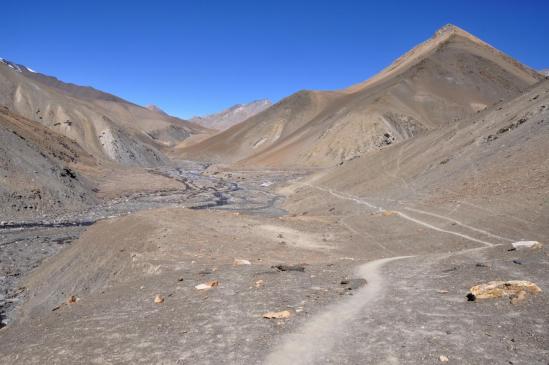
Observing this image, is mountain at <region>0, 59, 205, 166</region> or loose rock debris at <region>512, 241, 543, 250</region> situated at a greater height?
mountain at <region>0, 59, 205, 166</region>

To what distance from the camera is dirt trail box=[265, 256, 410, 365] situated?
7.29 m

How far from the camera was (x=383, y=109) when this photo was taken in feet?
297

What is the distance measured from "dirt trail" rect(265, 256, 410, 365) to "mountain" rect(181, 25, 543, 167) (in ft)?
202

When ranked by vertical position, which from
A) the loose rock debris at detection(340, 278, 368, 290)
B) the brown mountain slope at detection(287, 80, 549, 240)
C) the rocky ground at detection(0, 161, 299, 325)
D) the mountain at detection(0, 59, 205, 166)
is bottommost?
the rocky ground at detection(0, 161, 299, 325)

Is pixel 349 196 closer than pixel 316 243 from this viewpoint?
No

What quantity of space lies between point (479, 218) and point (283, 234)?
8865 millimetres

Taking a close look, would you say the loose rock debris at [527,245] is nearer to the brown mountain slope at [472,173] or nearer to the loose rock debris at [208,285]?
the brown mountain slope at [472,173]

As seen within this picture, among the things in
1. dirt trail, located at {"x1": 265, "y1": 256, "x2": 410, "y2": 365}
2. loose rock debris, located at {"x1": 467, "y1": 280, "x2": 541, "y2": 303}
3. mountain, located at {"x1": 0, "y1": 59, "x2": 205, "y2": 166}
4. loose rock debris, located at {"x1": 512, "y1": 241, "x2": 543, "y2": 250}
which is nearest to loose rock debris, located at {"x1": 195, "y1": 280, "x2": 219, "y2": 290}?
dirt trail, located at {"x1": 265, "y1": 256, "x2": 410, "y2": 365}

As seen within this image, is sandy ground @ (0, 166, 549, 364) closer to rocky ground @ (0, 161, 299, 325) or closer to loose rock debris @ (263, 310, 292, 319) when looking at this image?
loose rock debris @ (263, 310, 292, 319)

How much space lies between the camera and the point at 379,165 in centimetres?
4316

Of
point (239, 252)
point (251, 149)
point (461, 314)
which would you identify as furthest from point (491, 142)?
point (251, 149)

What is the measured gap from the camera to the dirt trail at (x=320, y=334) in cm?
729

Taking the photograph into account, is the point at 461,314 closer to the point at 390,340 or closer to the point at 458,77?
the point at 390,340

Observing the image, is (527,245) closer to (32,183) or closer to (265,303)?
(265,303)
